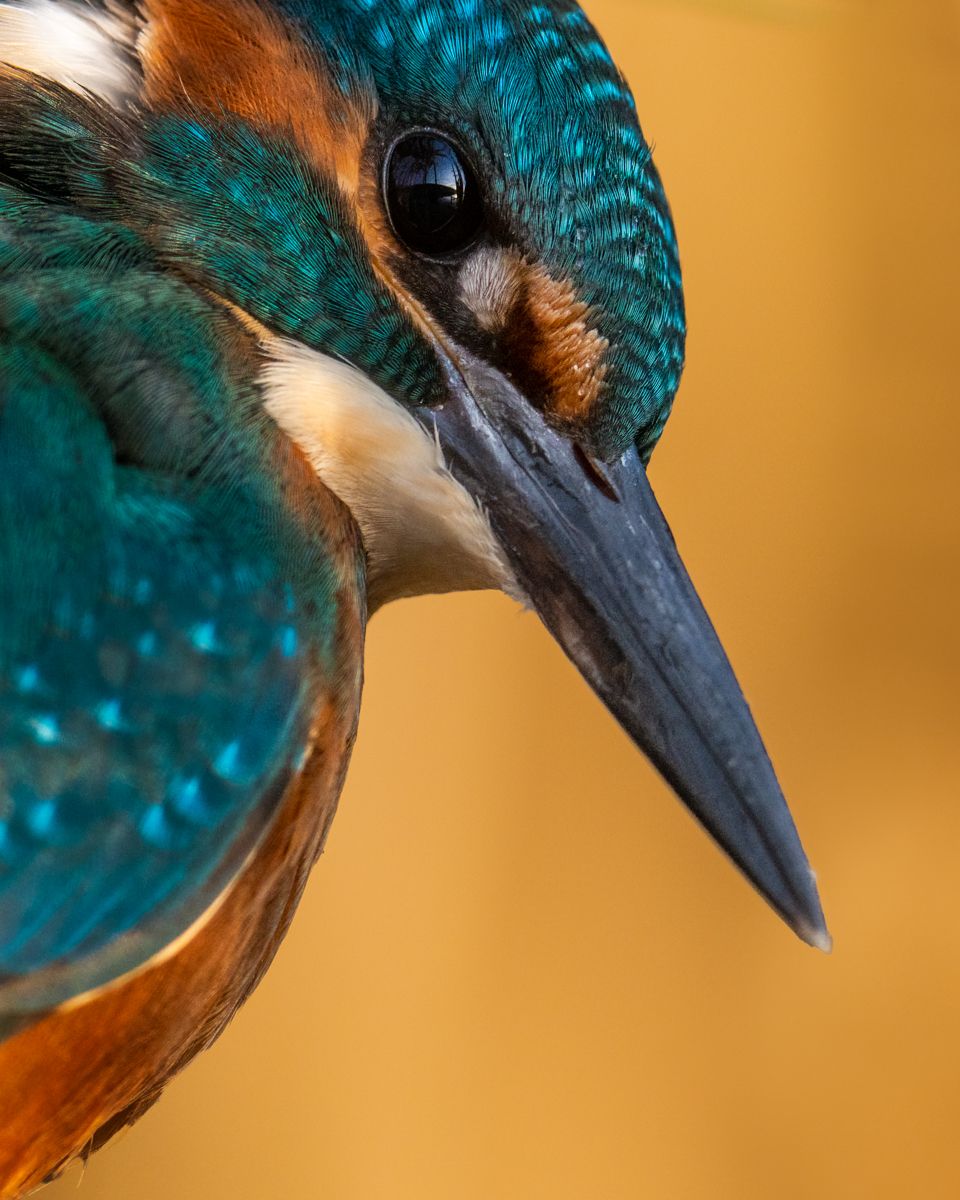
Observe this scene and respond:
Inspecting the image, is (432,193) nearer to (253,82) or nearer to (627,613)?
(253,82)

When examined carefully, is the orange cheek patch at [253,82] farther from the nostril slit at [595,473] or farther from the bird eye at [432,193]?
the nostril slit at [595,473]

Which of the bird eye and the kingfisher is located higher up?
the bird eye

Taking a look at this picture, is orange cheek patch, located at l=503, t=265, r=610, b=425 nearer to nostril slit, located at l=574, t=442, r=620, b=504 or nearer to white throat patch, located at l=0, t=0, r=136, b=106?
nostril slit, located at l=574, t=442, r=620, b=504

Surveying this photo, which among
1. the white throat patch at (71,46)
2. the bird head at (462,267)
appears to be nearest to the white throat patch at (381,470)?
the bird head at (462,267)

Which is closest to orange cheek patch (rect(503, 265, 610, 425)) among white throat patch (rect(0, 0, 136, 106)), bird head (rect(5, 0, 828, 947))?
bird head (rect(5, 0, 828, 947))

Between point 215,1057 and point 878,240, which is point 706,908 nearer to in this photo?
point 215,1057

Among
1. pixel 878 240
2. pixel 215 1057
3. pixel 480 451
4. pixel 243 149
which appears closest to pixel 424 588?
pixel 480 451

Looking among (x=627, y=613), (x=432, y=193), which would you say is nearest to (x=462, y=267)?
(x=432, y=193)
